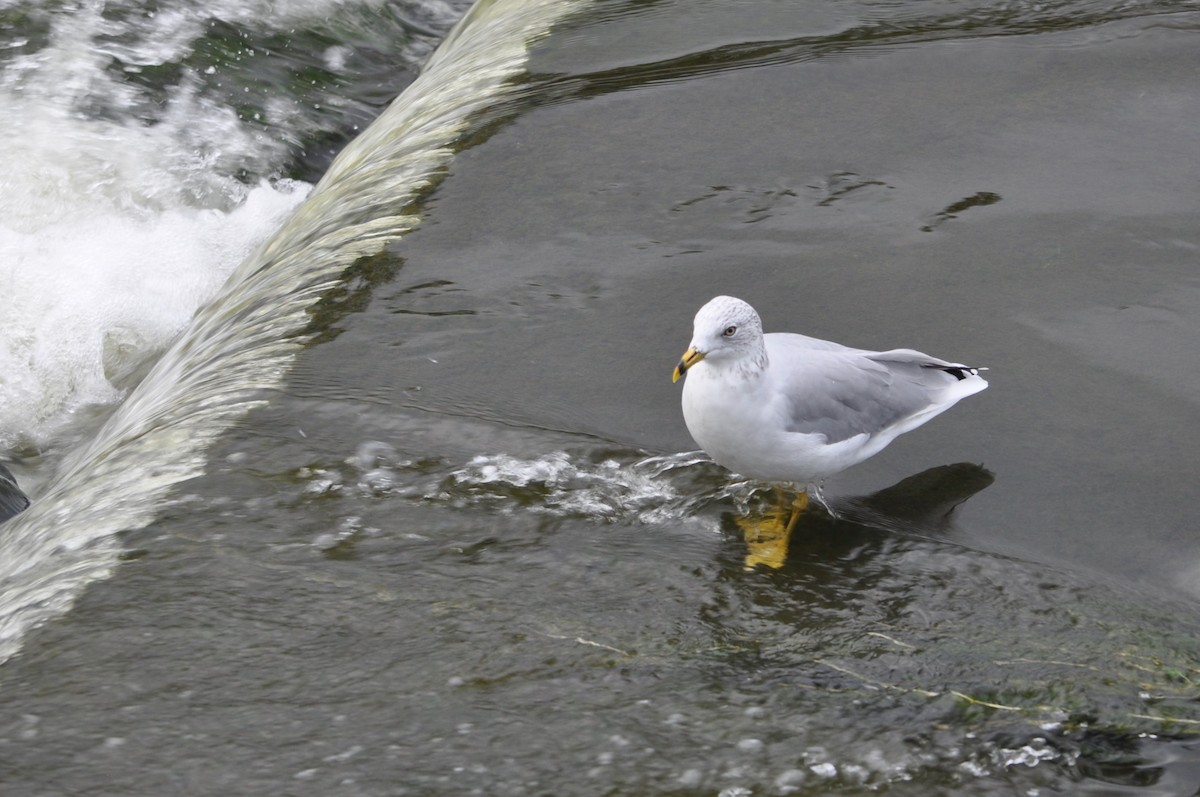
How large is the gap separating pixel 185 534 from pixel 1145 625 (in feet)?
10.1

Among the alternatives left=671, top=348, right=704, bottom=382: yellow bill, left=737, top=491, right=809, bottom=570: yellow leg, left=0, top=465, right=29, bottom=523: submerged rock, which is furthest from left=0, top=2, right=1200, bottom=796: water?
left=671, top=348, right=704, bottom=382: yellow bill

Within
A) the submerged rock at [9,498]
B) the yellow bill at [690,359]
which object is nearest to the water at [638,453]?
the submerged rock at [9,498]

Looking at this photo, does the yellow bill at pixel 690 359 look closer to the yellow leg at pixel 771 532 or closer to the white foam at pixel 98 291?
the yellow leg at pixel 771 532

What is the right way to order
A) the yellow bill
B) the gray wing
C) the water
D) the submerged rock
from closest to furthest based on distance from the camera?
the water → the yellow bill → the gray wing → the submerged rock

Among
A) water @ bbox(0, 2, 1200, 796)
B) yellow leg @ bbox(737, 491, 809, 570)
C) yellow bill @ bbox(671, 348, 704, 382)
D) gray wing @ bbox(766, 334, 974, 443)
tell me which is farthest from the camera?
yellow leg @ bbox(737, 491, 809, 570)

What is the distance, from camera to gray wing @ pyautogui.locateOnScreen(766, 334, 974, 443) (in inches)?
166

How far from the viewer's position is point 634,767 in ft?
11.5

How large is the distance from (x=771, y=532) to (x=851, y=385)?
57cm

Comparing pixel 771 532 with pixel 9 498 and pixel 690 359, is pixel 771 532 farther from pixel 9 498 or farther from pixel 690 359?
pixel 9 498

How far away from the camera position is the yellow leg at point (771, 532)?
431cm

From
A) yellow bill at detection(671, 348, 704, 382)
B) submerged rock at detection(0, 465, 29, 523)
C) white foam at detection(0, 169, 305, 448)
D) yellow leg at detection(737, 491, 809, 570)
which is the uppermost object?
yellow bill at detection(671, 348, 704, 382)

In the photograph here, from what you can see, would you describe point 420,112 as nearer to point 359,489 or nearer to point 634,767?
point 359,489

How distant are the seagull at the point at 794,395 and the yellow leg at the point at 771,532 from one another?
0.07 m

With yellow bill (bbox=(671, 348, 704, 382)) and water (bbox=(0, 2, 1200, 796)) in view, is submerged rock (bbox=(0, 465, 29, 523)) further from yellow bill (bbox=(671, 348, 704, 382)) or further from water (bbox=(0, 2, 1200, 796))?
yellow bill (bbox=(671, 348, 704, 382))
